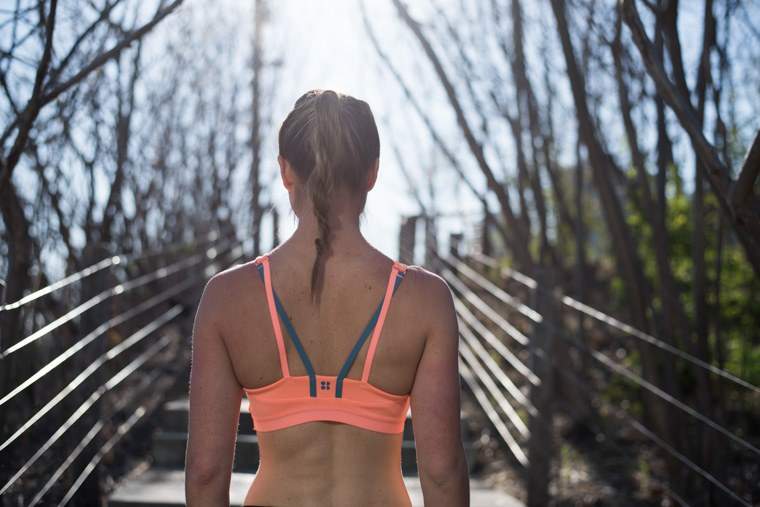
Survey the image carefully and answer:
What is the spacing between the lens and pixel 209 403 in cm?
199

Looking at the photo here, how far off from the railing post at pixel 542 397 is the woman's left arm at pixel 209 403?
11.1ft

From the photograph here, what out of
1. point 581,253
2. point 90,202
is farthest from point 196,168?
point 581,253

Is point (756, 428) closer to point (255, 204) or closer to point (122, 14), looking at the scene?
point (122, 14)

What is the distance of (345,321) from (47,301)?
440 centimetres

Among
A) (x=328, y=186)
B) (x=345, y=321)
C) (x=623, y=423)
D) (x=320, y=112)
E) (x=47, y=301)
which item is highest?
(x=320, y=112)

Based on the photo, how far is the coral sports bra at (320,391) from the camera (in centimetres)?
196

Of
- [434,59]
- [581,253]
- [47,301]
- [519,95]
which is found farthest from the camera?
[581,253]

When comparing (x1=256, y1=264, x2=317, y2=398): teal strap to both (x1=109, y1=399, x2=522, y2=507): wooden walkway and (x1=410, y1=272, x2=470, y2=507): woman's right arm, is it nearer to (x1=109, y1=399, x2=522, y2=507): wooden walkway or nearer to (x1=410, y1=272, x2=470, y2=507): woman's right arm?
(x1=410, y1=272, x2=470, y2=507): woman's right arm

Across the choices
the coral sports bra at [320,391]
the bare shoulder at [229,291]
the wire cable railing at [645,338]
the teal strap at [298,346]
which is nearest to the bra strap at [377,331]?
the coral sports bra at [320,391]

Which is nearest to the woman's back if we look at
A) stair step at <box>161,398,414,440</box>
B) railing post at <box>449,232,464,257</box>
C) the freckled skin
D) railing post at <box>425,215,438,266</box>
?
the freckled skin

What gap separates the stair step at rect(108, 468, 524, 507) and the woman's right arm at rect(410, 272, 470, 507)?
2.79 metres

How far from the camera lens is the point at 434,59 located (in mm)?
5395

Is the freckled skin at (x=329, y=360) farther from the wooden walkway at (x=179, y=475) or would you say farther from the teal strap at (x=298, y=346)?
the wooden walkway at (x=179, y=475)

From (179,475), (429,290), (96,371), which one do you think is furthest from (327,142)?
(179,475)
